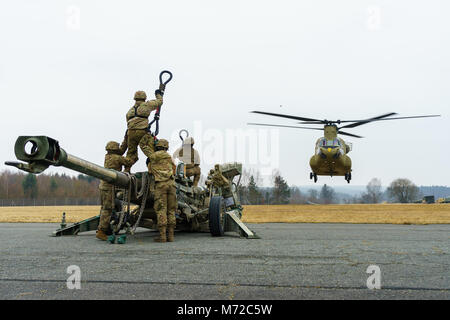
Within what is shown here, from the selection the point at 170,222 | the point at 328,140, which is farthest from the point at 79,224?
the point at 328,140

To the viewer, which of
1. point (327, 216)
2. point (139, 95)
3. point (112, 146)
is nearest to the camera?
point (139, 95)

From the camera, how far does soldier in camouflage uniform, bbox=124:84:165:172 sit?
9898mm

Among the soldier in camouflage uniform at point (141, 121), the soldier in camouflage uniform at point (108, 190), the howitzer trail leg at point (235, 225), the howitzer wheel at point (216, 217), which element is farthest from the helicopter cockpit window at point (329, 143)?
the soldier in camouflage uniform at point (108, 190)

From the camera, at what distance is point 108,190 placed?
9938mm

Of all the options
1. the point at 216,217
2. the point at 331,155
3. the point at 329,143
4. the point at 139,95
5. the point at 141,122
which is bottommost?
the point at 216,217

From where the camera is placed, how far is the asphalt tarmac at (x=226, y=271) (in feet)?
13.6

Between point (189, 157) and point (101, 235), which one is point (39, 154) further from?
point (189, 157)

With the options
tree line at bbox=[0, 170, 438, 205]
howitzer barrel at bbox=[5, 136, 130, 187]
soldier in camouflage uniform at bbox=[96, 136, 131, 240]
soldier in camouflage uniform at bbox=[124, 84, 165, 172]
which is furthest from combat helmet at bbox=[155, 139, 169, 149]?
tree line at bbox=[0, 170, 438, 205]

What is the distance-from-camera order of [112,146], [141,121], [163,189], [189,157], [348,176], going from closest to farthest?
[163,189], [141,121], [112,146], [189,157], [348,176]

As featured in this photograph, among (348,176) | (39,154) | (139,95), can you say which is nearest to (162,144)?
(139,95)

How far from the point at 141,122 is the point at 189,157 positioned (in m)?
2.97
